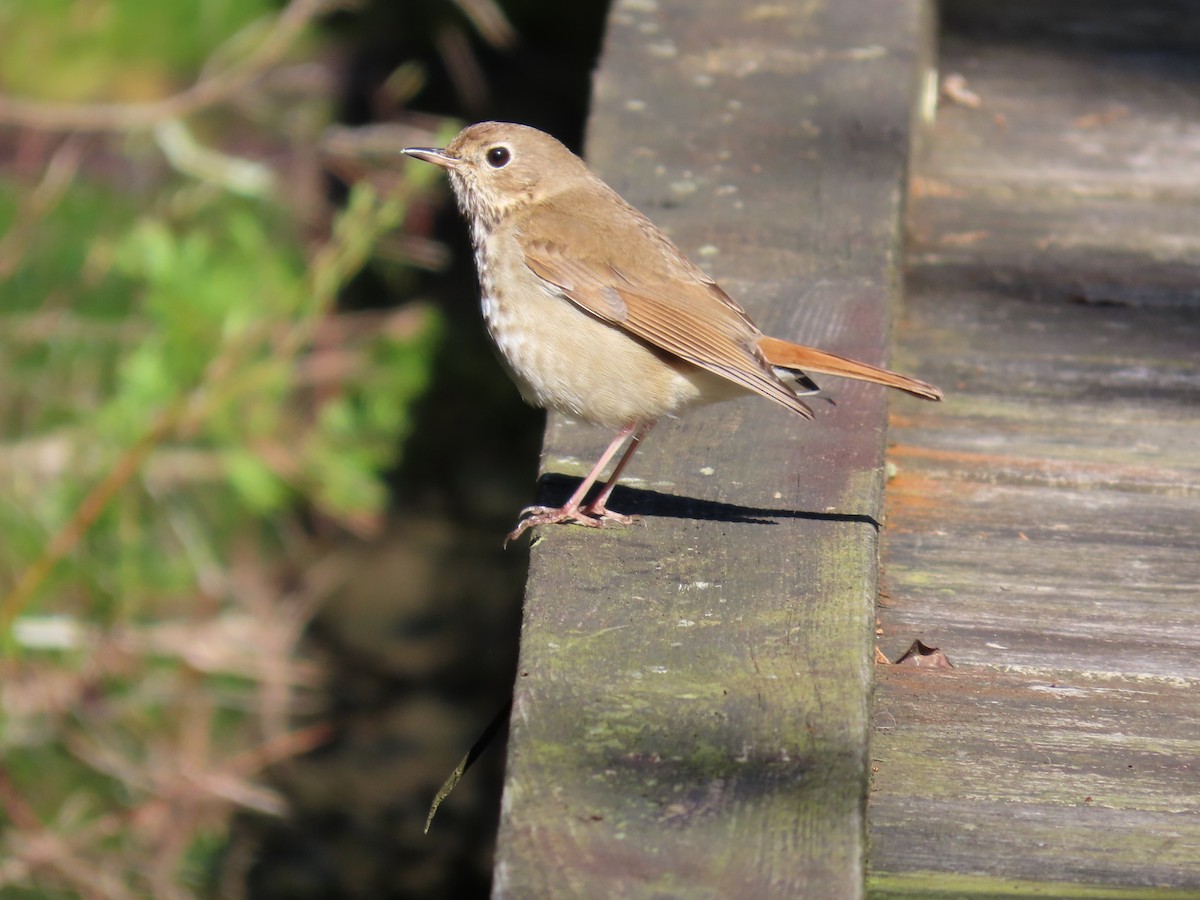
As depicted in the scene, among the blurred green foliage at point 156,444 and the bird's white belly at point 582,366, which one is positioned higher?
the bird's white belly at point 582,366

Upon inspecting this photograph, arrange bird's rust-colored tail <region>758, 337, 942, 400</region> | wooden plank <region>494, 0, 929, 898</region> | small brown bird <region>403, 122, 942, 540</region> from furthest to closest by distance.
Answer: small brown bird <region>403, 122, 942, 540</region> → bird's rust-colored tail <region>758, 337, 942, 400</region> → wooden plank <region>494, 0, 929, 898</region>

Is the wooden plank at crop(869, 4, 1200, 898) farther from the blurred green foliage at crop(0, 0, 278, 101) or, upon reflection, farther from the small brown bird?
the blurred green foliage at crop(0, 0, 278, 101)

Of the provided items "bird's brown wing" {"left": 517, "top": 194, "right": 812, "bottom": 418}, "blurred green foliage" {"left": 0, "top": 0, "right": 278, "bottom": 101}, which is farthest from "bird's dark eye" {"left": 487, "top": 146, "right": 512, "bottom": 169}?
"blurred green foliage" {"left": 0, "top": 0, "right": 278, "bottom": 101}

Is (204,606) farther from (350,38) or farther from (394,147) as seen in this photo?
(350,38)

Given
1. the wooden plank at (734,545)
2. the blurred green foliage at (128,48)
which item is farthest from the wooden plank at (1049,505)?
the blurred green foliage at (128,48)

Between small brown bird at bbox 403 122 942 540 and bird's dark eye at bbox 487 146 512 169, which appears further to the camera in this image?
bird's dark eye at bbox 487 146 512 169

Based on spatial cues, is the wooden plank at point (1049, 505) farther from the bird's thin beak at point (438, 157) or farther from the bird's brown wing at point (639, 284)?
the bird's thin beak at point (438, 157)
